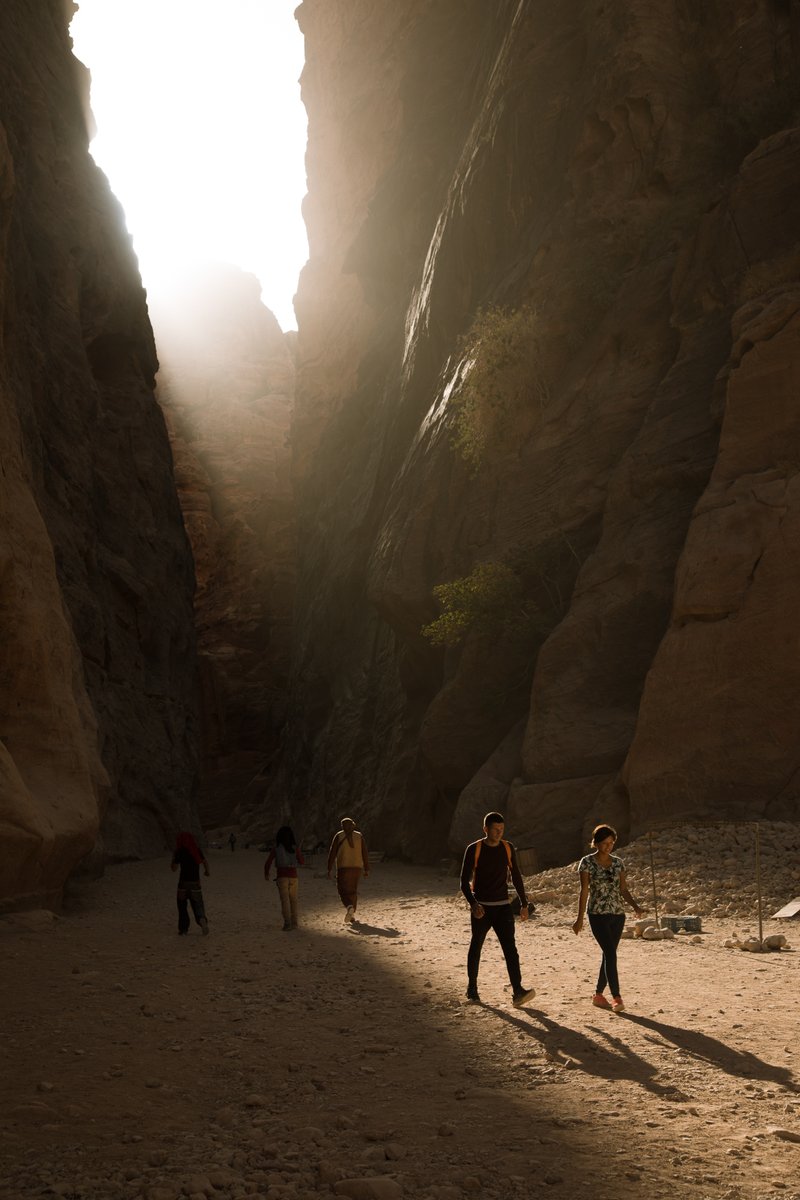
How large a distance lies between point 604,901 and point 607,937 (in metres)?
0.27

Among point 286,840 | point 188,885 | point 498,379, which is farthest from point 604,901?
point 498,379

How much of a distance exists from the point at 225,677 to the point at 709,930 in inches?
2175

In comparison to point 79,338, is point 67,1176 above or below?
below

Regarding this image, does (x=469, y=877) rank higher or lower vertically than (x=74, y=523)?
lower

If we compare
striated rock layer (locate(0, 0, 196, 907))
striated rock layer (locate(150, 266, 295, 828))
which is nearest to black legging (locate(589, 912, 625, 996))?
striated rock layer (locate(0, 0, 196, 907))

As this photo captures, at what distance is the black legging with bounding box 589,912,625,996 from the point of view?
789 cm

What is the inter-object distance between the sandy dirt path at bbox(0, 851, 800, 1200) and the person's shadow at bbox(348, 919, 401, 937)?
5.93 feet

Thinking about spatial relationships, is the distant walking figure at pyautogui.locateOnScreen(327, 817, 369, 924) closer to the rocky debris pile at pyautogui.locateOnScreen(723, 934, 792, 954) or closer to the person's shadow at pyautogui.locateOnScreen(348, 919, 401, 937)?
the person's shadow at pyautogui.locateOnScreen(348, 919, 401, 937)

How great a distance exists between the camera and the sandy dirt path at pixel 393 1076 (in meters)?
4.42

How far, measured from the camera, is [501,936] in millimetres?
8297

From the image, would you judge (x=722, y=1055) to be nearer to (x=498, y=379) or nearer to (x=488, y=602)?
(x=488, y=602)

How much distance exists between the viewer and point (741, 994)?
821 centimetres

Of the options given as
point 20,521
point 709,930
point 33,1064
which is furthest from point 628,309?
point 33,1064

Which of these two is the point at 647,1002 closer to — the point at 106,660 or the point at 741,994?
the point at 741,994
